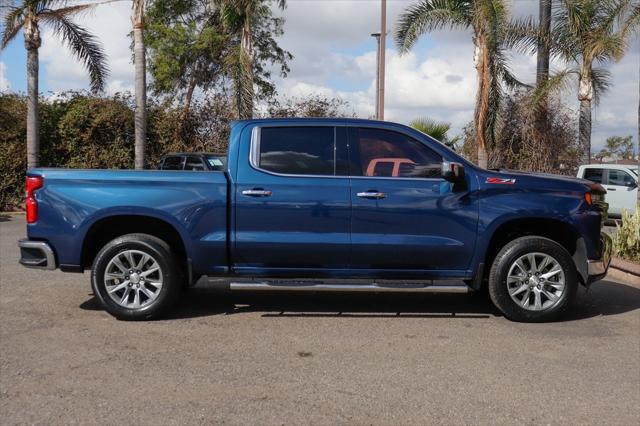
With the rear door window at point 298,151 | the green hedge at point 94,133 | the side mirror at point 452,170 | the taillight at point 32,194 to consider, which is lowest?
the taillight at point 32,194

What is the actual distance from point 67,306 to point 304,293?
2.60m

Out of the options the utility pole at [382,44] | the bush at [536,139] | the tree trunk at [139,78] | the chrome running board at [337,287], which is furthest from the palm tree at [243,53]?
the chrome running board at [337,287]

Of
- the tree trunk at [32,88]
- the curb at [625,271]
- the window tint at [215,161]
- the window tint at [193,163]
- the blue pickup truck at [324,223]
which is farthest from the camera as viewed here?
the tree trunk at [32,88]

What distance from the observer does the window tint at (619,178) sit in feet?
55.5

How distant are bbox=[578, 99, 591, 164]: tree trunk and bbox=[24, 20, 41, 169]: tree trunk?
14.9m

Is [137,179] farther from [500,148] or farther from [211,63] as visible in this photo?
[211,63]

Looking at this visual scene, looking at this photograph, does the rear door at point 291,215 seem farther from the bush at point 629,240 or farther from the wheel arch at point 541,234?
the bush at point 629,240

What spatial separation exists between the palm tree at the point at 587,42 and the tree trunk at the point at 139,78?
11.2m

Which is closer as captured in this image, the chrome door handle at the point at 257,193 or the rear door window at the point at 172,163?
the chrome door handle at the point at 257,193

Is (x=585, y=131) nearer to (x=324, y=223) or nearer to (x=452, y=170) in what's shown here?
(x=452, y=170)

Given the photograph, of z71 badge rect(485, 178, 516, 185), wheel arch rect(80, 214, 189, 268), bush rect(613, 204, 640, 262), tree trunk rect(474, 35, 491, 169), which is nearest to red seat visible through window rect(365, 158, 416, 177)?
z71 badge rect(485, 178, 516, 185)

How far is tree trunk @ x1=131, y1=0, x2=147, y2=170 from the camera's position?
1650 cm

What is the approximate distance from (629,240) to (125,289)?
7.11 metres

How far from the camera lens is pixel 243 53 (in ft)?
57.5
